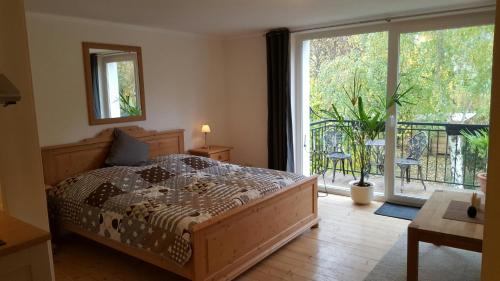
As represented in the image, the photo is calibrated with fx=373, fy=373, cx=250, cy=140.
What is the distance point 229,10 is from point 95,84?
67.5 inches

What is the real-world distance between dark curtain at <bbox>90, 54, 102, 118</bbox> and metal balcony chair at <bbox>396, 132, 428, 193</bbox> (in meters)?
3.67

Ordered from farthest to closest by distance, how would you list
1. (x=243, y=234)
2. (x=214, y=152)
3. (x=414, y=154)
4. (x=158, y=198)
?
(x=214, y=152), (x=414, y=154), (x=158, y=198), (x=243, y=234)

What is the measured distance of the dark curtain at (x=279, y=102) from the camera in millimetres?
5051

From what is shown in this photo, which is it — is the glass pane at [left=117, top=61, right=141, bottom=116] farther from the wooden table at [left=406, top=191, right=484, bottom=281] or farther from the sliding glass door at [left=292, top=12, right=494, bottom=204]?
the wooden table at [left=406, top=191, right=484, bottom=281]

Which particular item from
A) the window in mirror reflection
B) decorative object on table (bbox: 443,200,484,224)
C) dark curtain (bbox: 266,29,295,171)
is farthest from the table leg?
the window in mirror reflection

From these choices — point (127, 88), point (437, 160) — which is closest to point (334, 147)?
point (437, 160)

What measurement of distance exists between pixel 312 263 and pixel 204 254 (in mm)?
1046

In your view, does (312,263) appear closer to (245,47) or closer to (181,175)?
(181,175)

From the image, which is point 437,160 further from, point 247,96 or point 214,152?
point 214,152

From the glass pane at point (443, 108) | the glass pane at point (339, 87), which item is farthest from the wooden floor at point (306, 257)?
the glass pane at point (339, 87)

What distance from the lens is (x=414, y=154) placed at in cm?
473

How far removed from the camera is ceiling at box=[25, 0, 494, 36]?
3.45 m

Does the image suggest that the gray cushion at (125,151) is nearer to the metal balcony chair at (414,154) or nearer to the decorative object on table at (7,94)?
the decorative object on table at (7,94)

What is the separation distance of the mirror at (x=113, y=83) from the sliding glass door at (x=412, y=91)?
2.15 m
